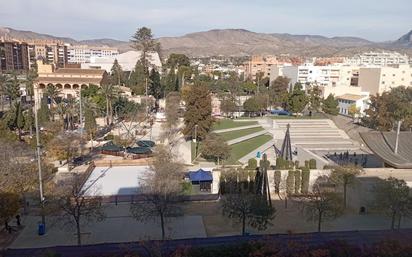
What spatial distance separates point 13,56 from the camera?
106 meters

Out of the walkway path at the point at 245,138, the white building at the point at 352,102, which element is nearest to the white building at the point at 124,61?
the white building at the point at 352,102

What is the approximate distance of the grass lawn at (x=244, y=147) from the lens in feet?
108

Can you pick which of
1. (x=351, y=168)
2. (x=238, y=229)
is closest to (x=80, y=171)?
(x=238, y=229)

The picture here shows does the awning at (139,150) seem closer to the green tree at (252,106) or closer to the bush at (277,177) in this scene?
the bush at (277,177)

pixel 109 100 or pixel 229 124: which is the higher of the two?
pixel 109 100

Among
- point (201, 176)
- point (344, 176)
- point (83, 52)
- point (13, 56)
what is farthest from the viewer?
point (83, 52)

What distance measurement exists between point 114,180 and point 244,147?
13.9 meters

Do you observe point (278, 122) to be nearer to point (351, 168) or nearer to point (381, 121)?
point (381, 121)

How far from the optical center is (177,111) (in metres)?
49.2

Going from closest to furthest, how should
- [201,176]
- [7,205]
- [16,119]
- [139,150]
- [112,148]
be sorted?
[7,205] → [201,176] → [139,150] → [112,148] → [16,119]

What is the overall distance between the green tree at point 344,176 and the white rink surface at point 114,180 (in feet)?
40.9

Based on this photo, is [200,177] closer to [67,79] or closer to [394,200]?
[394,200]

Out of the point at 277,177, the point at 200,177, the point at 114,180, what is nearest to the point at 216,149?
the point at 200,177

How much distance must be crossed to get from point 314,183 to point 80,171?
1687 centimetres
